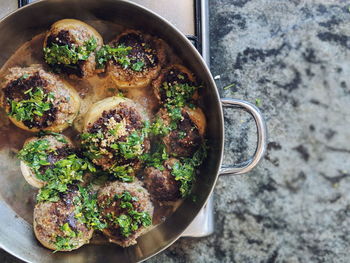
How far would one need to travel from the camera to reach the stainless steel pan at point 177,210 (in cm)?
231

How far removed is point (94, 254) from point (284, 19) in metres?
1.88

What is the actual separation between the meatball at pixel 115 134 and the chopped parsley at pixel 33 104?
0.77 ft

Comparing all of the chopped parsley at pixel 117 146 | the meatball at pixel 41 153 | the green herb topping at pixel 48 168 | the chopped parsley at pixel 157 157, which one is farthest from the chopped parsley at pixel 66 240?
the chopped parsley at pixel 157 157

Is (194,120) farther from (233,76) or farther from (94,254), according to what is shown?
(94,254)

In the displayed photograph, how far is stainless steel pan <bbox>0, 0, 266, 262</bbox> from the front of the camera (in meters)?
2.31

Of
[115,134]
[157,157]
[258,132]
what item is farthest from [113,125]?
[258,132]

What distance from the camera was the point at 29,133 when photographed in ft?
8.45

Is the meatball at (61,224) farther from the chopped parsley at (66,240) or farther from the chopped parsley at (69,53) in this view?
the chopped parsley at (69,53)

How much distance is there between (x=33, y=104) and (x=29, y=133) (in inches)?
10.9

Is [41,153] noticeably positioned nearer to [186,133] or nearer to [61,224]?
[61,224]

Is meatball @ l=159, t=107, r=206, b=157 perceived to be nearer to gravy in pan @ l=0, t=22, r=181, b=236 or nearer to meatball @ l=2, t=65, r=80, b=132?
gravy in pan @ l=0, t=22, r=181, b=236

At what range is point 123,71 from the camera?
95.6 inches

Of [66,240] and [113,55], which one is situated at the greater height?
[113,55]

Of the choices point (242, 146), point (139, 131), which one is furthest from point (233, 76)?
point (139, 131)
